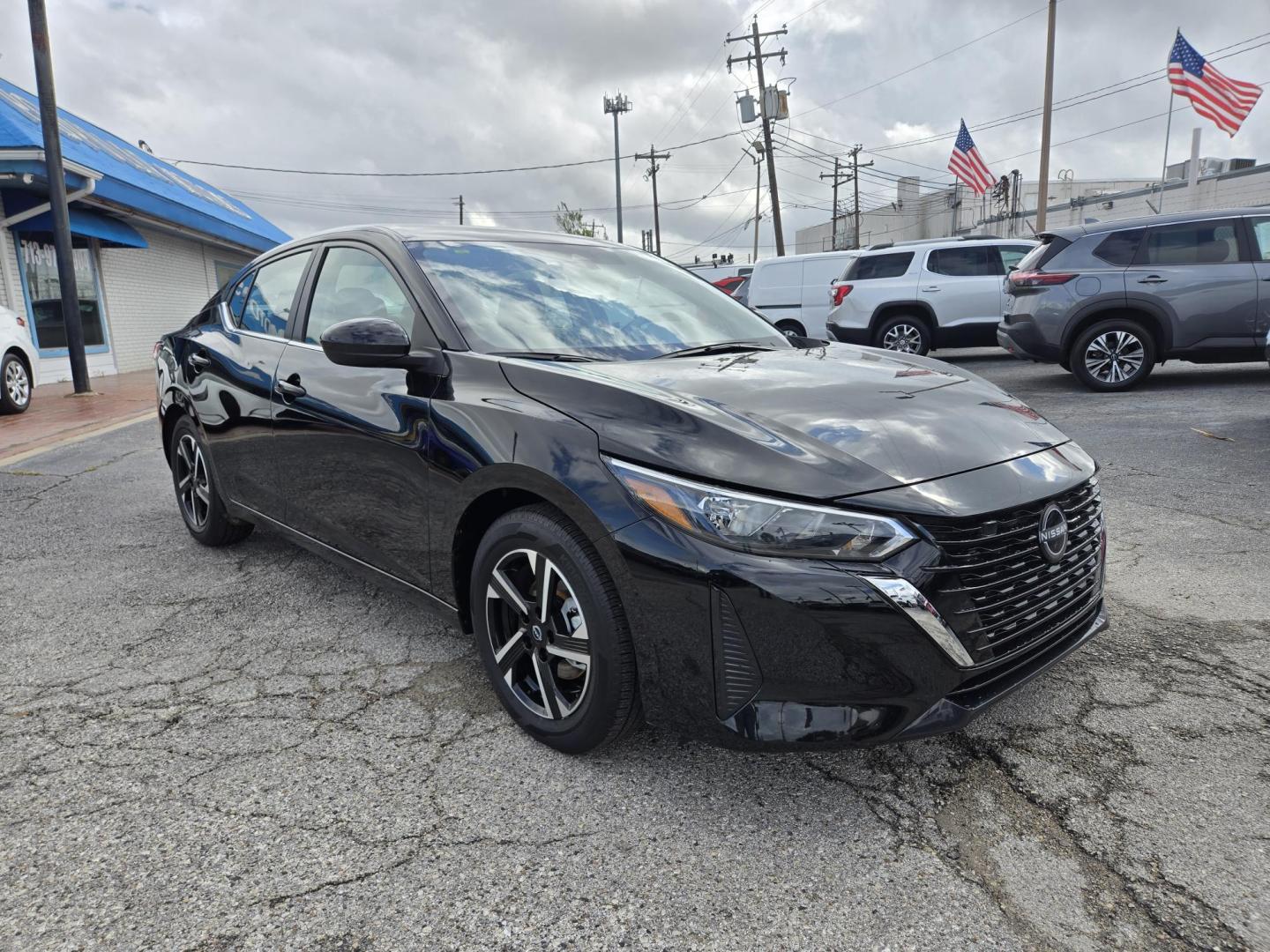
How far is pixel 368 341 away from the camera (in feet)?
8.95

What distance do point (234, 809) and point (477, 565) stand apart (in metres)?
0.90

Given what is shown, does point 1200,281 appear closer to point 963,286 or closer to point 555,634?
point 963,286

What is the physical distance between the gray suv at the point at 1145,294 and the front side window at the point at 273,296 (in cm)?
780

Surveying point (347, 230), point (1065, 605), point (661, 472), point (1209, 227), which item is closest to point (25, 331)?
point (347, 230)

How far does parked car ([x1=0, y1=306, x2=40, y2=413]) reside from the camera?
975cm

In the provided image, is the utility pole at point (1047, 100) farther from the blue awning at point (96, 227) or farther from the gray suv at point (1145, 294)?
the blue awning at point (96, 227)

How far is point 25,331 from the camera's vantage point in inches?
410

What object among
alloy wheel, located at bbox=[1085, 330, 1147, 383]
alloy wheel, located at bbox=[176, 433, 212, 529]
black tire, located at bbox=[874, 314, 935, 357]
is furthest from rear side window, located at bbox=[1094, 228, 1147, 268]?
alloy wheel, located at bbox=[176, 433, 212, 529]

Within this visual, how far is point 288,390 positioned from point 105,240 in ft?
48.2

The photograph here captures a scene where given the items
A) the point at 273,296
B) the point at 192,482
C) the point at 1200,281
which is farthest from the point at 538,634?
the point at 1200,281

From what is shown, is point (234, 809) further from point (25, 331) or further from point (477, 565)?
point (25, 331)

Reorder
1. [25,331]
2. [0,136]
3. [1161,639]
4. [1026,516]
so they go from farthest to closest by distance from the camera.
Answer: [0,136]
[25,331]
[1161,639]
[1026,516]

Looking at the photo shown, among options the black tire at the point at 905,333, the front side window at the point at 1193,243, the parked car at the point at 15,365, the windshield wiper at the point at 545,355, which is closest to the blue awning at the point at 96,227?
the parked car at the point at 15,365

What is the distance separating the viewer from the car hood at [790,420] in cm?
211
